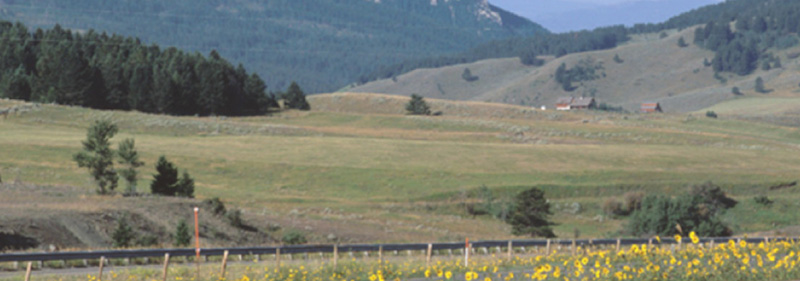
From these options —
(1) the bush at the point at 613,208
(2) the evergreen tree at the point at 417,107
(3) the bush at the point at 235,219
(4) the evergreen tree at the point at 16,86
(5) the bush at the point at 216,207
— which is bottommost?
(1) the bush at the point at 613,208

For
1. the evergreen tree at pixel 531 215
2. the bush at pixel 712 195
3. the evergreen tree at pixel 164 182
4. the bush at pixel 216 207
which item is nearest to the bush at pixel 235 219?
the bush at pixel 216 207

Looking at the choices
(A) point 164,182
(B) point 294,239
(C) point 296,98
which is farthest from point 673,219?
(C) point 296,98

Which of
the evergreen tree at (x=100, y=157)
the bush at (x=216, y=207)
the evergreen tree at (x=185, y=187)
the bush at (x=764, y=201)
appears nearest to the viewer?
the bush at (x=216, y=207)

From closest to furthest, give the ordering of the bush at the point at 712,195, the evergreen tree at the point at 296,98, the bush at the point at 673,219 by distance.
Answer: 1. the bush at the point at 673,219
2. the bush at the point at 712,195
3. the evergreen tree at the point at 296,98

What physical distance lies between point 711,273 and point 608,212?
1998 inches

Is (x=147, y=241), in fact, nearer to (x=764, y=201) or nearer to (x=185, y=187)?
(x=185, y=187)

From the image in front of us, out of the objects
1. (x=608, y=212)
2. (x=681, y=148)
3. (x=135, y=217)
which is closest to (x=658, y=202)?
(x=608, y=212)

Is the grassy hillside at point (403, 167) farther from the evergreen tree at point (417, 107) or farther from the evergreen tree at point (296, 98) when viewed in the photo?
the evergreen tree at point (296, 98)

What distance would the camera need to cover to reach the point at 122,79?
465 ft

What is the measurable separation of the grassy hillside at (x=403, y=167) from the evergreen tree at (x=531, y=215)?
1.07 m

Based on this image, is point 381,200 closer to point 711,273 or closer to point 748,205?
point 748,205

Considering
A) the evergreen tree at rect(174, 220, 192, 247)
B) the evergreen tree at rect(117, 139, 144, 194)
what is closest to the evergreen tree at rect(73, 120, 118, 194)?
the evergreen tree at rect(117, 139, 144, 194)

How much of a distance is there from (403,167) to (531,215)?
806 inches

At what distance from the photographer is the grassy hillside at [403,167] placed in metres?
64.8
